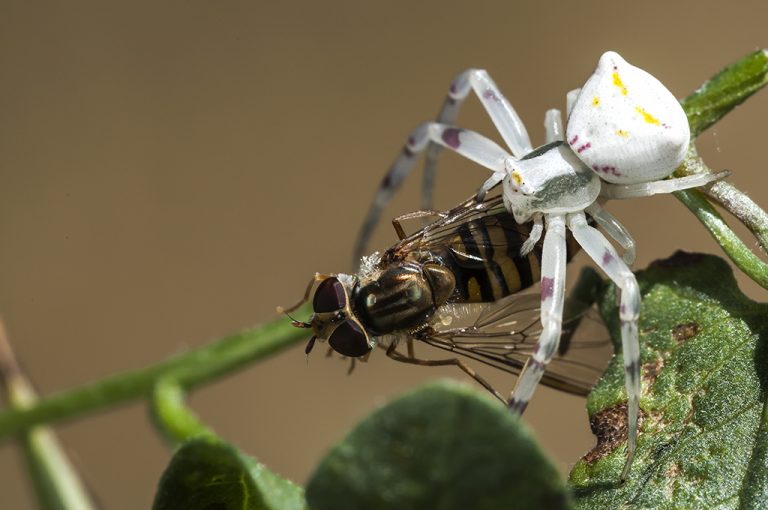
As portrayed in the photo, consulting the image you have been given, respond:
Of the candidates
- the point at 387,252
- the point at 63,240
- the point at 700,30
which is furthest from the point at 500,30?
the point at 387,252

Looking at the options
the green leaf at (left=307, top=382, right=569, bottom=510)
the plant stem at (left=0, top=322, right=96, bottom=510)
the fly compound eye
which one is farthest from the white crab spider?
the plant stem at (left=0, top=322, right=96, bottom=510)

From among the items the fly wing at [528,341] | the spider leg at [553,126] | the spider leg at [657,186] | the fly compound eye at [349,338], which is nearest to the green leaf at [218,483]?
the fly compound eye at [349,338]

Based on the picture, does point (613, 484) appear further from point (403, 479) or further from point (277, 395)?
point (277, 395)

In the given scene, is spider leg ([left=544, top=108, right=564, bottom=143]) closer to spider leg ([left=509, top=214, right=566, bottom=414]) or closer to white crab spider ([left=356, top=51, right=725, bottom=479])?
white crab spider ([left=356, top=51, right=725, bottom=479])

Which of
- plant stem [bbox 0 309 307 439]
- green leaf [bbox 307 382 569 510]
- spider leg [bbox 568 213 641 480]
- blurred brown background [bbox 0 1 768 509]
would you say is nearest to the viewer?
green leaf [bbox 307 382 569 510]

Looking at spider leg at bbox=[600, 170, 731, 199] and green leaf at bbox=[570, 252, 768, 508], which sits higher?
spider leg at bbox=[600, 170, 731, 199]

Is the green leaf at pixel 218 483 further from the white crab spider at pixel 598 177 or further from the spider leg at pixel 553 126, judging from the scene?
the spider leg at pixel 553 126

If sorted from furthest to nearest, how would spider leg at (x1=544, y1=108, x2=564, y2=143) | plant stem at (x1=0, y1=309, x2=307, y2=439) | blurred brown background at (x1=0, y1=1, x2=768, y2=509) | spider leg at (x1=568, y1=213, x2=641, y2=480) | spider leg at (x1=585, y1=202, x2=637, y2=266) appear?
1. blurred brown background at (x1=0, y1=1, x2=768, y2=509)
2. plant stem at (x1=0, y1=309, x2=307, y2=439)
3. spider leg at (x1=544, y1=108, x2=564, y2=143)
4. spider leg at (x1=585, y1=202, x2=637, y2=266)
5. spider leg at (x1=568, y1=213, x2=641, y2=480)
